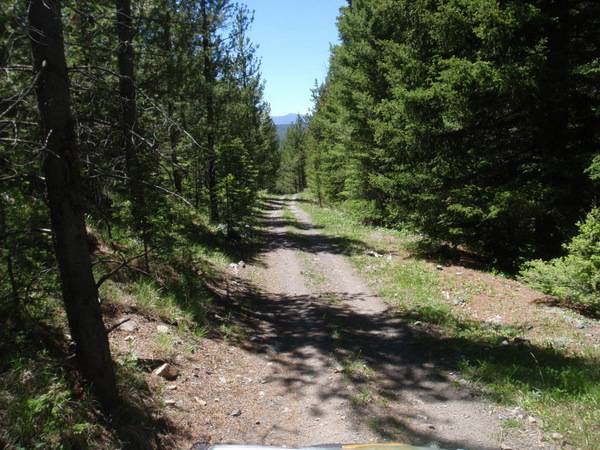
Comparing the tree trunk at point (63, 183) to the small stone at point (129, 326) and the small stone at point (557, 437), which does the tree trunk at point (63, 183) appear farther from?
the small stone at point (557, 437)

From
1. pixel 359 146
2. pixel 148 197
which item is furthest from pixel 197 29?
pixel 359 146

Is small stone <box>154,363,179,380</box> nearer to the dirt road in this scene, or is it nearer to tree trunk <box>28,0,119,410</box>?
tree trunk <box>28,0,119,410</box>

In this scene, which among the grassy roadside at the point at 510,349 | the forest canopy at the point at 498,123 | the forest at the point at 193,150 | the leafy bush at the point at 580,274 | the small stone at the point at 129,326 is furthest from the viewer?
the forest canopy at the point at 498,123

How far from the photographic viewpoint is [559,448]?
136 inches

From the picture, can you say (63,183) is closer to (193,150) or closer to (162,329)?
(162,329)

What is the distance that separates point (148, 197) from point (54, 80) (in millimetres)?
3825

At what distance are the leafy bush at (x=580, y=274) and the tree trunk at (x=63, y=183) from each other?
26.0 feet

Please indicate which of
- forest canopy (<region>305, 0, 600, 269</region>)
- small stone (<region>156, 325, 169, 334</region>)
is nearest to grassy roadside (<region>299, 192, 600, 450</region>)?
forest canopy (<region>305, 0, 600, 269</region>)

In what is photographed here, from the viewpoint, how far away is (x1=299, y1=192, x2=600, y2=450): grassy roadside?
153 inches

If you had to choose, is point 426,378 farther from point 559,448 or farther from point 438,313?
point 438,313

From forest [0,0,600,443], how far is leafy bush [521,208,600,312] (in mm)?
39

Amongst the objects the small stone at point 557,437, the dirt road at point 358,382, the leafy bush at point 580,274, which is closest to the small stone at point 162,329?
the dirt road at point 358,382

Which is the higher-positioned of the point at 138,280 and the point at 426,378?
the point at 138,280

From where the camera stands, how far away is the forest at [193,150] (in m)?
3.25
